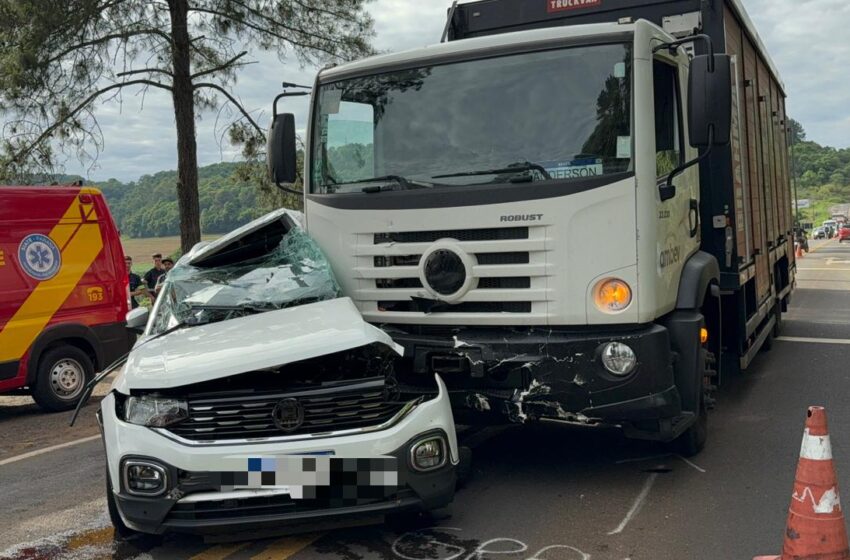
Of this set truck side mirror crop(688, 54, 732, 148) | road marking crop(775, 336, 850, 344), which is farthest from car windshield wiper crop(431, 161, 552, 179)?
road marking crop(775, 336, 850, 344)

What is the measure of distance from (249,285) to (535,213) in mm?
1719

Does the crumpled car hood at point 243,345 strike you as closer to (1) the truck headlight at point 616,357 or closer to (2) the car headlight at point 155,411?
(2) the car headlight at point 155,411

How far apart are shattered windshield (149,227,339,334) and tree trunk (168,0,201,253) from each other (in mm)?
8385

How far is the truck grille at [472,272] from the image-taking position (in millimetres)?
4656

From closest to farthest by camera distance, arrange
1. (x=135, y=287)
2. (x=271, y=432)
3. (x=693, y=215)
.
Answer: (x=271, y=432)
(x=693, y=215)
(x=135, y=287)

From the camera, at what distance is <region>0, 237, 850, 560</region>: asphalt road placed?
397 cm

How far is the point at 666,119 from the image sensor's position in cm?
495

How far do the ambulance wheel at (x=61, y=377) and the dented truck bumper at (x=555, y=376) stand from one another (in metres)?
5.22

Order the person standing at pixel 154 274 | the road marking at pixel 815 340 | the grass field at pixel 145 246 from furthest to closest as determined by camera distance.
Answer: the grass field at pixel 145 246, the person standing at pixel 154 274, the road marking at pixel 815 340

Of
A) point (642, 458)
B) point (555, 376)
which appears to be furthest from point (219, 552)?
point (642, 458)

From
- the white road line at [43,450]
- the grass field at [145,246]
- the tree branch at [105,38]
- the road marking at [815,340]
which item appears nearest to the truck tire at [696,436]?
the white road line at [43,450]

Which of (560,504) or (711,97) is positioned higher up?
(711,97)

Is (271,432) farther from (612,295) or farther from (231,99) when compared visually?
(231,99)

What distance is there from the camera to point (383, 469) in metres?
3.73
